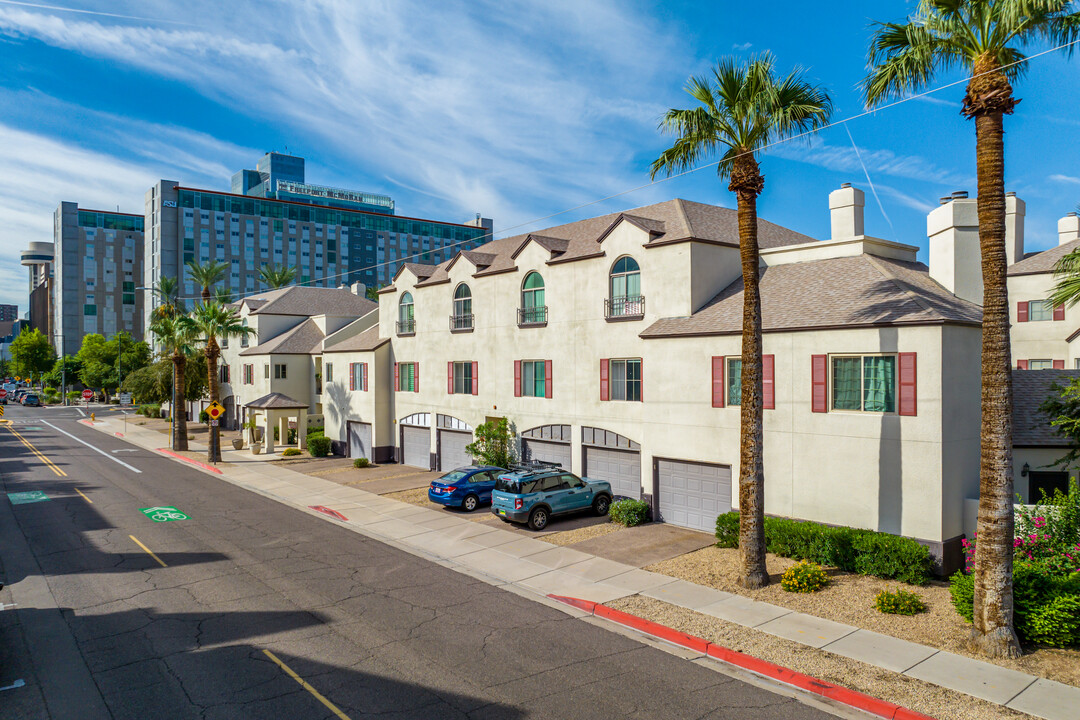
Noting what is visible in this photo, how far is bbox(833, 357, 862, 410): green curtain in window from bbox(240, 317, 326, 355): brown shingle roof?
3599cm

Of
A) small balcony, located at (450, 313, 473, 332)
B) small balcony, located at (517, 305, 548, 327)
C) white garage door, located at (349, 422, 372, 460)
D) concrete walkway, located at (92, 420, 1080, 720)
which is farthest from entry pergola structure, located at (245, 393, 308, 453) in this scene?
small balcony, located at (517, 305, 548, 327)

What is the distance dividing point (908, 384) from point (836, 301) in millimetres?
3458

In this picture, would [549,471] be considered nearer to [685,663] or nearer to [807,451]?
[807,451]

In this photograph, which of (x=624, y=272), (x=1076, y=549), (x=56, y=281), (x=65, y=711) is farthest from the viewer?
(x=56, y=281)

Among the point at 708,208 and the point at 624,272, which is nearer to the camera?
the point at 624,272

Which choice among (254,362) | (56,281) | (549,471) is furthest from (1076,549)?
(56,281)

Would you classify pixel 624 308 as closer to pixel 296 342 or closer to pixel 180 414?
pixel 296 342

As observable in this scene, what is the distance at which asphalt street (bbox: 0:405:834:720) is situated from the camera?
998 centimetres

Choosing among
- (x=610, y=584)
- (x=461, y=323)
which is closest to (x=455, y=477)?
(x=461, y=323)

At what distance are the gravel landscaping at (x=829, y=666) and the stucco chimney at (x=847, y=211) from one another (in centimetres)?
1628

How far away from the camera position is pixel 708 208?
27.9m

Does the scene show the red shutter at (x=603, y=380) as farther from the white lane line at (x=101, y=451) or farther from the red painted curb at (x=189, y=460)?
the white lane line at (x=101, y=451)

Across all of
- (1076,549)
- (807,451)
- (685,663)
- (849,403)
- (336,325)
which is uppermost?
(336,325)

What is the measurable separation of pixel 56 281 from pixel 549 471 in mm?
147886
